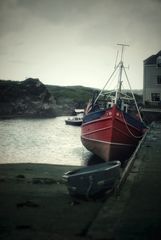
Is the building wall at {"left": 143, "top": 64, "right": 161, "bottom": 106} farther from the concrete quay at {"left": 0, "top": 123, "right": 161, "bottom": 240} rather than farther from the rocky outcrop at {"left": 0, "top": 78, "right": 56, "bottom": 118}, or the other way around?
the rocky outcrop at {"left": 0, "top": 78, "right": 56, "bottom": 118}

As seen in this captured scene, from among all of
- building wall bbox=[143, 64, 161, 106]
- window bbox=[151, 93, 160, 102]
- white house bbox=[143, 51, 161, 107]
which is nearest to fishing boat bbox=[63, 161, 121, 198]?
white house bbox=[143, 51, 161, 107]

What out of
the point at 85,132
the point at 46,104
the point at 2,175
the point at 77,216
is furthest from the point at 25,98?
the point at 77,216

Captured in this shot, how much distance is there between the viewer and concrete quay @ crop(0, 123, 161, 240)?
7.93m

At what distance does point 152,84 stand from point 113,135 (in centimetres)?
2857

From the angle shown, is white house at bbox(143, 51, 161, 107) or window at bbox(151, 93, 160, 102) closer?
white house at bbox(143, 51, 161, 107)

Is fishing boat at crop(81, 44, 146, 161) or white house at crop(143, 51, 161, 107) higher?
white house at crop(143, 51, 161, 107)

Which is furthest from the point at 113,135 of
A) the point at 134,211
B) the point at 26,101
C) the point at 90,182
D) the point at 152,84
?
the point at 26,101

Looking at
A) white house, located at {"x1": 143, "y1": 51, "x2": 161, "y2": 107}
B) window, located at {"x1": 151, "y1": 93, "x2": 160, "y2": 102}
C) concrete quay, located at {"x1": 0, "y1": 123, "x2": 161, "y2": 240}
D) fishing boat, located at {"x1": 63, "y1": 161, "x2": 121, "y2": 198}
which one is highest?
white house, located at {"x1": 143, "y1": 51, "x2": 161, "y2": 107}

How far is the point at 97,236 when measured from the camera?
25.2ft

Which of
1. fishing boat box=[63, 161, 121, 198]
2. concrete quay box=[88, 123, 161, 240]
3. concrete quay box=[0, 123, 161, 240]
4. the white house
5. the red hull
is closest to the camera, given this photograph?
concrete quay box=[88, 123, 161, 240]

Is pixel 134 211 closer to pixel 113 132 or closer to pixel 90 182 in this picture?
pixel 90 182

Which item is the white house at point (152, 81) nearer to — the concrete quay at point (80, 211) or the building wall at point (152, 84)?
the building wall at point (152, 84)

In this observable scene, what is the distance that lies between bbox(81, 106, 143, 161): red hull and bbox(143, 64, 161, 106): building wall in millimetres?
24708

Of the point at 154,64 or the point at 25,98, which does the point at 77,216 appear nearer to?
the point at 154,64
